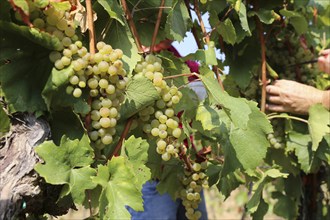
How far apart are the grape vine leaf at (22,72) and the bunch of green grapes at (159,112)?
0.70 ft

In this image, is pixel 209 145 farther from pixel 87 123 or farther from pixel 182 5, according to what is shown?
pixel 87 123

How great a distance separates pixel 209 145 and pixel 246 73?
13.1 inches

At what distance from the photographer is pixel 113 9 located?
1157 millimetres

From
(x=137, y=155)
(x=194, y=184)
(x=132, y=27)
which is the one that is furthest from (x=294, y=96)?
(x=137, y=155)

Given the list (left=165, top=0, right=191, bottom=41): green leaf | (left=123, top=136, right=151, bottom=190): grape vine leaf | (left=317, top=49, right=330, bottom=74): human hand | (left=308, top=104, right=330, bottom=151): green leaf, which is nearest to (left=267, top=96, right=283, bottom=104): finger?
(left=308, top=104, right=330, bottom=151): green leaf

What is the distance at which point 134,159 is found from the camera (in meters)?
1.08

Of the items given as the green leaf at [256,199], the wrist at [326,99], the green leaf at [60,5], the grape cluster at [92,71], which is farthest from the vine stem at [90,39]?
the wrist at [326,99]

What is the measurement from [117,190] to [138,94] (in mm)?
220

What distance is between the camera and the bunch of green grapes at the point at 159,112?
1.16 metres

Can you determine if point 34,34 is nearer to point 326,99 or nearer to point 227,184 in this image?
point 227,184

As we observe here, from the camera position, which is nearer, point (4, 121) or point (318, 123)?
point (4, 121)

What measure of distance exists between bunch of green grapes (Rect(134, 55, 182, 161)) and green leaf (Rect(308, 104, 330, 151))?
78 cm

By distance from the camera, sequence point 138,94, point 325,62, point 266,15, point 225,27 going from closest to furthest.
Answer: point 138,94 → point 225,27 → point 266,15 → point 325,62

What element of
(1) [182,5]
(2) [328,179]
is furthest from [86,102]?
(2) [328,179]
